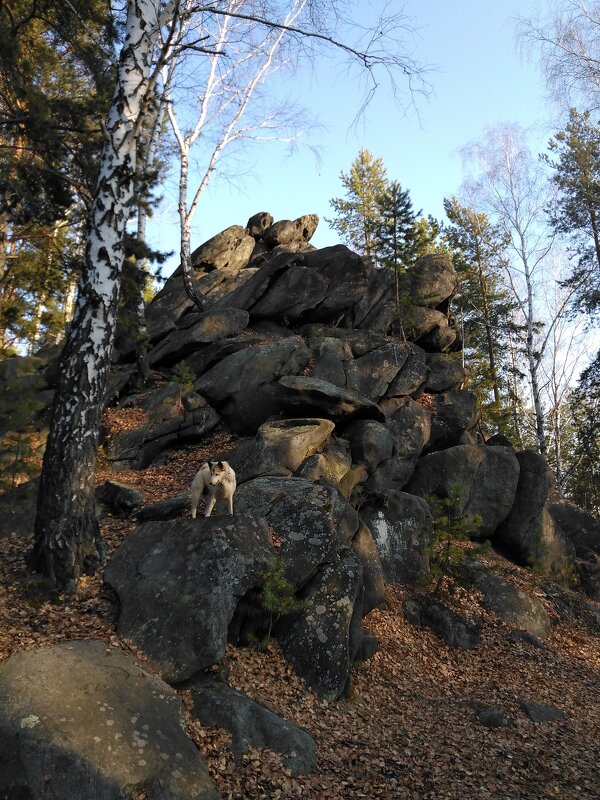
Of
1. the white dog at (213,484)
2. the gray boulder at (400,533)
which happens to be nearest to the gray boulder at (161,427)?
the gray boulder at (400,533)

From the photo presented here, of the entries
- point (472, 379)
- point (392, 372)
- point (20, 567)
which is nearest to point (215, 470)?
point (20, 567)

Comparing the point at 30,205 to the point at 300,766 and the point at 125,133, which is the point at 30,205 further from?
the point at 300,766

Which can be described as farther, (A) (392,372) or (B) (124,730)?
(A) (392,372)

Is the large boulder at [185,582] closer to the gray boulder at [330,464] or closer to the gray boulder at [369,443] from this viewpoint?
the gray boulder at [330,464]

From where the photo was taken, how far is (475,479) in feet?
56.6

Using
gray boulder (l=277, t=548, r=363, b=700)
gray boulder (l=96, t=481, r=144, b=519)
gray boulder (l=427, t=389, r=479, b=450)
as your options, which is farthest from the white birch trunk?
gray boulder (l=427, t=389, r=479, b=450)

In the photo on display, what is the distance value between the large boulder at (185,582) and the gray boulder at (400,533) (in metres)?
5.39

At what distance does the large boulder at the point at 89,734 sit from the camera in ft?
13.9

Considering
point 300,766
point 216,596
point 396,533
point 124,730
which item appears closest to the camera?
point 124,730

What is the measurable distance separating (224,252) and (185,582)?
73.1ft

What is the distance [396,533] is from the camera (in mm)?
12844

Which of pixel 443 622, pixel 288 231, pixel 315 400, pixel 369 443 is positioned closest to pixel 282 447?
pixel 315 400

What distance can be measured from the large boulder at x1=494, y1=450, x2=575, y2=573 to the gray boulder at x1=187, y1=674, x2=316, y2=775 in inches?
514

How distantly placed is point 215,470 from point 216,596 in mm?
2137
